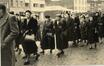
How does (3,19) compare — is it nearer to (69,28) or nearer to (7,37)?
(7,37)

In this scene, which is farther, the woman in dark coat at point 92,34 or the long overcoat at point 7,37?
the woman in dark coat at point 92,34

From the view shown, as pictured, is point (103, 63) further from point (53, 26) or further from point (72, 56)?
point (53, 26)

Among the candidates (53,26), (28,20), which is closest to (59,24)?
(53,26)

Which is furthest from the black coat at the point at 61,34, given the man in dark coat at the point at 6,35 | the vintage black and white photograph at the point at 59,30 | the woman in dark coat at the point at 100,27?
the man in dark coat at the point at 6,35

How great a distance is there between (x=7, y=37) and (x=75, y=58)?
4.15ft

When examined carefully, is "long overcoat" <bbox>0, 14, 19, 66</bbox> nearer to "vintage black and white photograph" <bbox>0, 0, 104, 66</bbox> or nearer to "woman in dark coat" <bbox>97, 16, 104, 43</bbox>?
"vintage black and white photograph" <bbox>0, 0, 104, 66</bbox>

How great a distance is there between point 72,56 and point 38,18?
83 cm

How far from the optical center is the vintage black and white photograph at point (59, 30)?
555cm

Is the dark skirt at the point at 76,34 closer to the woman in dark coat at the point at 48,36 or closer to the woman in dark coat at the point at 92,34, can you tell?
the woman in dark coat at the point at 92,34

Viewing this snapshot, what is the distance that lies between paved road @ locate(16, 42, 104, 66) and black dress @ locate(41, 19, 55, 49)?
119 mm

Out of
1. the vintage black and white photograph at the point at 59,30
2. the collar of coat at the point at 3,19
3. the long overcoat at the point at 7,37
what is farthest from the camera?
the vintage black and white photograph at the point at 59,30

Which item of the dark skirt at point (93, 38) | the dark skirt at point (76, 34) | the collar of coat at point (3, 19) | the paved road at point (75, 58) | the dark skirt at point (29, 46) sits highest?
the collar of coat at point (3, 19)

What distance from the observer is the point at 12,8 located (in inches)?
219

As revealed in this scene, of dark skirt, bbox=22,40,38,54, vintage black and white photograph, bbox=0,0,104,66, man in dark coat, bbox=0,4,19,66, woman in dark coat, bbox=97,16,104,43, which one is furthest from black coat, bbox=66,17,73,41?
man in dark coat, bbox=0,4,19,66
